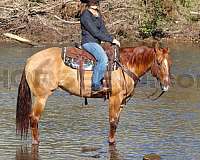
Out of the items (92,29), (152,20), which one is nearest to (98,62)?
(92,29)

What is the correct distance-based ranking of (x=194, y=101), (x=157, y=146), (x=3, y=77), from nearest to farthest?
(x=157, y=146) < (x=194, y=101) < (x=3, y=77)

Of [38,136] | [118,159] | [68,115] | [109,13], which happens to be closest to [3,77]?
[68,115]

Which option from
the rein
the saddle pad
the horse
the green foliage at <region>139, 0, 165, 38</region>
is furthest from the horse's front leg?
the green foliage at <region>139, 0, 165, 38</region>

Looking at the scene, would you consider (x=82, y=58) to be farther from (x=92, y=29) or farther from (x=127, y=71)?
(x=127, y=71)

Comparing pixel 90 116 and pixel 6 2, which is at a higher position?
pixel 6 2

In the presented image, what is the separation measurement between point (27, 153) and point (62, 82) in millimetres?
1212

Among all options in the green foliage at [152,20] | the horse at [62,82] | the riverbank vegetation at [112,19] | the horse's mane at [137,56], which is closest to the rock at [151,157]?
the horse at [62,82]

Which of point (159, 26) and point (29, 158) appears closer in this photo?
point (29, 158)

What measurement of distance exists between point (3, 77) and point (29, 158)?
6555mm

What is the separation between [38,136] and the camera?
7.95 m

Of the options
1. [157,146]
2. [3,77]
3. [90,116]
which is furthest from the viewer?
[3,77]

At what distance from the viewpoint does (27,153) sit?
7406 mm

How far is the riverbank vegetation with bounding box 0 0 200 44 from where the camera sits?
1970 centimetres

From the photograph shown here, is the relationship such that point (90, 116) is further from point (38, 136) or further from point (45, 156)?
point (45, 156)
